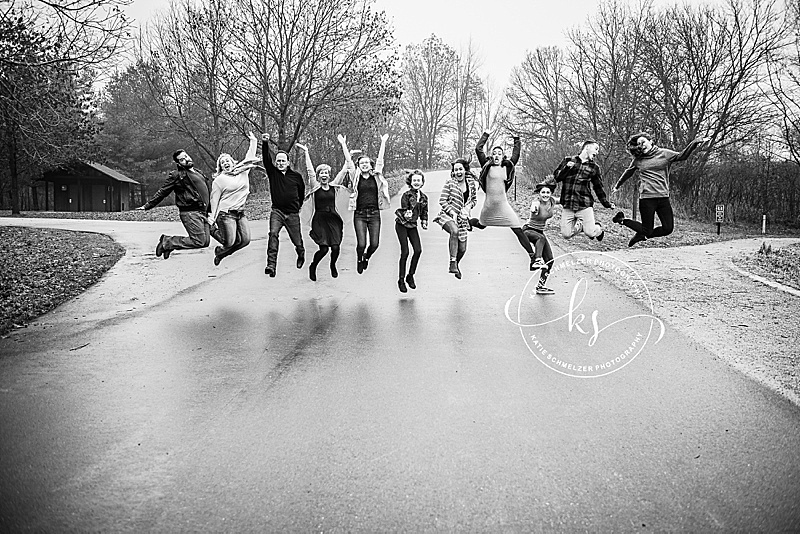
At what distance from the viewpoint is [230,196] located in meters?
8.01

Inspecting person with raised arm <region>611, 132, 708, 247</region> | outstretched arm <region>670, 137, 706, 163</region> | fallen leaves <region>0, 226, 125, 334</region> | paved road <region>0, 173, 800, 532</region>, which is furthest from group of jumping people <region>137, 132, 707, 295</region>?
fallen leaves <region>0, 226, 125, 334</region>

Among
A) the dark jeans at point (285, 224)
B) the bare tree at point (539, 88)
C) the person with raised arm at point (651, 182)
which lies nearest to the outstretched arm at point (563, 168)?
the person with raised arm at point (651, 182)

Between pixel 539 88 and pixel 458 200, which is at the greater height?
pixel 539 88

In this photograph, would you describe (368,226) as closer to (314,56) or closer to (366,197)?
(366,197)

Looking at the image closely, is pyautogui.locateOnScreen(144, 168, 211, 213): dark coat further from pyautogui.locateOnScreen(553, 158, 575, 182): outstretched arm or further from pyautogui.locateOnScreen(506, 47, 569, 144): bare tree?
pyautogui.locateOnScreen(506, 47, 569, 144): bare tree

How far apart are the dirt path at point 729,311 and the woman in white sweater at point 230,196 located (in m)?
6.24

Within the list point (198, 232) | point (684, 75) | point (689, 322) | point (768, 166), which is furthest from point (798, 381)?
point (768, 166)

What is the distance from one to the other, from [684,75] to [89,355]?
10267 mm

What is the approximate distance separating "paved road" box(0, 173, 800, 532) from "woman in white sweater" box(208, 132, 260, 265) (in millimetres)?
1503

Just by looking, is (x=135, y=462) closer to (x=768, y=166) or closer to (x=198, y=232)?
(x=198, y=232)

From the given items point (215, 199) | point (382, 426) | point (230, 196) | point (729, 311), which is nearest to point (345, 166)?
point (230, 196)

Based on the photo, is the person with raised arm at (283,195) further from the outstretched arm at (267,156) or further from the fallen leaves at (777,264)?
the fallen leaves at (777,264)

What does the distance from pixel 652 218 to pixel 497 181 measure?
1.69 meters

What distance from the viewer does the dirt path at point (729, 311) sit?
24.9ft
